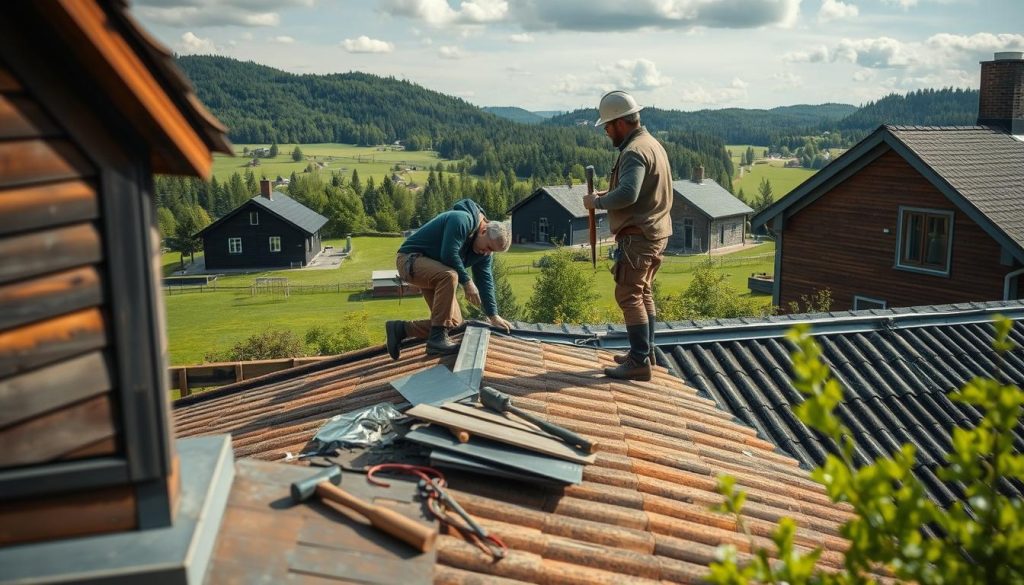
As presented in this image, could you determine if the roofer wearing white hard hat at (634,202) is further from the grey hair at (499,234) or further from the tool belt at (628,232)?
the grey hair at (499,234)

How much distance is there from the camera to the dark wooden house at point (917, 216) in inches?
742

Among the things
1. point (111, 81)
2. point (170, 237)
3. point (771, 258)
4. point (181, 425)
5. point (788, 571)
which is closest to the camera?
point (788, 571)

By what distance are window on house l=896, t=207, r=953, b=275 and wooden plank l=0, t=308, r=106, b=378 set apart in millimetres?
19887

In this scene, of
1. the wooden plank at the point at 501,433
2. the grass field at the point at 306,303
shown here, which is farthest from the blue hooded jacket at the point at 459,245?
the grass field at the point at 306,303

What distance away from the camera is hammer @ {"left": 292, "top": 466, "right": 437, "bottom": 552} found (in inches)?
147

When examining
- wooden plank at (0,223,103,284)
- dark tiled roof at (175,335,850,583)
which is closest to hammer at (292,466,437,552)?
dark tiled roof at (175,335,850,583)

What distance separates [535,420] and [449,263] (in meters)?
2.09

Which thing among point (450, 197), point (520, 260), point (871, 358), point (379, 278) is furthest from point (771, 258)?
point (871, 358)

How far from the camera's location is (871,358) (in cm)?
901

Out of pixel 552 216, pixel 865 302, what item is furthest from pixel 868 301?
pixel 552 216

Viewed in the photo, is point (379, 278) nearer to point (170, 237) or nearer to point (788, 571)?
point (170, 237)

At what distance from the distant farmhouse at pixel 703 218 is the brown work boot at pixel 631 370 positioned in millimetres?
58993

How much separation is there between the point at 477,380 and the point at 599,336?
253 centimetres

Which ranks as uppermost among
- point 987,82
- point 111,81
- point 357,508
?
point 987,82
